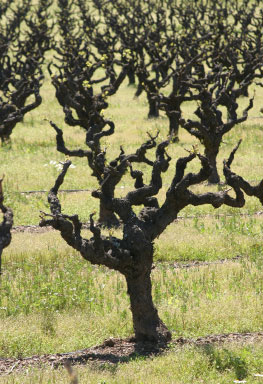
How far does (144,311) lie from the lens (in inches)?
415

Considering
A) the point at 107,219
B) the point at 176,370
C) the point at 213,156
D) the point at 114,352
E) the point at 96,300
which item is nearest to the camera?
the point at 176,370

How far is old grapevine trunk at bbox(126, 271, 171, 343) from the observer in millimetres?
10477

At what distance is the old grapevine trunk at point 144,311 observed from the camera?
34.4 ft

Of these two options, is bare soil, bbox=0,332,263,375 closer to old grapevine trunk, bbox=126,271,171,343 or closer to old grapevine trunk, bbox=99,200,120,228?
old grapevine trunk, bbox=126,271,171,343

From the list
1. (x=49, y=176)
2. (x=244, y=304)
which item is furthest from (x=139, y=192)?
(x=49, y=176)

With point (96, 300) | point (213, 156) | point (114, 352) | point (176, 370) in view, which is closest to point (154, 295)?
point (96, 300)

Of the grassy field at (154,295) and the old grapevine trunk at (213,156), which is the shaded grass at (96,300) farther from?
the old grapevine trunk at (213,156)

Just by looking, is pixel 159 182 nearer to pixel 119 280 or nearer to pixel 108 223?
pixel 119 280

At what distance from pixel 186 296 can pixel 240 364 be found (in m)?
3.16

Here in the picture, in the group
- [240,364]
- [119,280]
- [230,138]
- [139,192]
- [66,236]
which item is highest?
[230,138]

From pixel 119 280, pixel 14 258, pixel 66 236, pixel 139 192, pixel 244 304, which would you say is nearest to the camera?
pixel 66 236

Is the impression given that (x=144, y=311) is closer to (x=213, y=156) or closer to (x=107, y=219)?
(x=107, y=219)

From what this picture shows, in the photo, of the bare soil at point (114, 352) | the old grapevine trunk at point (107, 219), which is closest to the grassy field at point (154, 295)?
the bare soil at point (114, 352)

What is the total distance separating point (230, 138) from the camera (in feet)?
95.5
